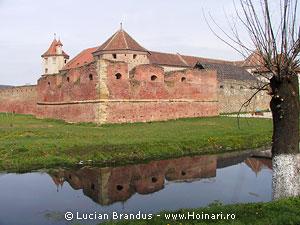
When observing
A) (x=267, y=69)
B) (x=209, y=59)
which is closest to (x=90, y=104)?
(x=267, y=69)

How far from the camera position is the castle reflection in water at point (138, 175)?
957 centimetres

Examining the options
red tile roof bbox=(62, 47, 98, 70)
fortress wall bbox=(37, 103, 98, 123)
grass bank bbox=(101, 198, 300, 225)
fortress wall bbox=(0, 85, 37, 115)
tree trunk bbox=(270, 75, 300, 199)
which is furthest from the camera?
red tile roof bbox=(62, 47, 98, 70)

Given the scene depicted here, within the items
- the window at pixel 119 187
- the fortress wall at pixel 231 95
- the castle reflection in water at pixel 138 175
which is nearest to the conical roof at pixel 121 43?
the fortress wall at pixel 231 95

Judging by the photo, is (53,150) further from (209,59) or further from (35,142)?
(209,59)

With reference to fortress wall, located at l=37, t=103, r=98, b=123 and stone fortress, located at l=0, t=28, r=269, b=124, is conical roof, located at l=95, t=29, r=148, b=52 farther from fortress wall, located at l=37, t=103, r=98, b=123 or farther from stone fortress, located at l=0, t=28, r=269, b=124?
fortress wall, located at l=37, t=103, r=98, b=123

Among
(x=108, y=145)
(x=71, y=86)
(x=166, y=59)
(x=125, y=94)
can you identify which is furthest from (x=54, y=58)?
(x=108, y=145)

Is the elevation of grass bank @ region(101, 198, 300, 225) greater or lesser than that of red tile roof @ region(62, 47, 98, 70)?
lesser

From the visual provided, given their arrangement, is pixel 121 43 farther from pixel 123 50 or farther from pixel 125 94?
pixel 125 94

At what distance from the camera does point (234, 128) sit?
61.3ft

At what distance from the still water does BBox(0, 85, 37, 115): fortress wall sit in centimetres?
2194

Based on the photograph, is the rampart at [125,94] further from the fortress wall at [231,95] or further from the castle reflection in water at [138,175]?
the castle reflection in water at [138,175]

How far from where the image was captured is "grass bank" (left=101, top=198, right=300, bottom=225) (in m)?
5.71

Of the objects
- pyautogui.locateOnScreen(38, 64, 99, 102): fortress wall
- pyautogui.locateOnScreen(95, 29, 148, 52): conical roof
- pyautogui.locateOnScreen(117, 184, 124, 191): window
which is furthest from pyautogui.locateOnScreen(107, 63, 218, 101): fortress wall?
pyautogui.locateOnScreen(117, 184, 124, 191): window

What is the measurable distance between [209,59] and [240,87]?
18791mm
